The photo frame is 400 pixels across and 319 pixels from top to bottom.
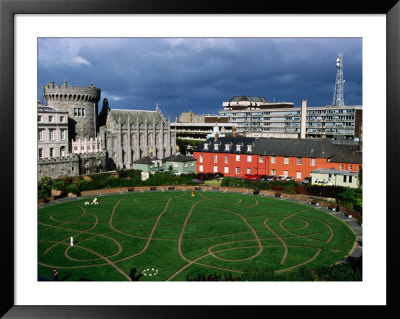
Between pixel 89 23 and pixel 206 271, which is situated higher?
pixel 89 23

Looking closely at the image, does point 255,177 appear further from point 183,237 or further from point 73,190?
point 73,190

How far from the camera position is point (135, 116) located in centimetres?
5628

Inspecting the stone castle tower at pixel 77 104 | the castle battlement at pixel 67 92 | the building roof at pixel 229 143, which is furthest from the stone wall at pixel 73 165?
the building roof at pixel 229 143

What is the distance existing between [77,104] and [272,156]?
26.8 m

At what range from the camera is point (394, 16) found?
8.41 metres

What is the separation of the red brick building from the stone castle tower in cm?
1625

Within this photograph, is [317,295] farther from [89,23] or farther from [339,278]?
[89,23]

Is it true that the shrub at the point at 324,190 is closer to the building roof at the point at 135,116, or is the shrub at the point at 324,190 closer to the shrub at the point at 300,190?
the shrub at the point at 300,190

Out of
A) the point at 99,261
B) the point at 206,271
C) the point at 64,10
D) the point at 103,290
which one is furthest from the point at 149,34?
the point at 99,261

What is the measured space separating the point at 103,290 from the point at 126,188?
28537 mm

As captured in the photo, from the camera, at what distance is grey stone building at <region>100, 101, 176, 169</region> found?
49500 millimetres

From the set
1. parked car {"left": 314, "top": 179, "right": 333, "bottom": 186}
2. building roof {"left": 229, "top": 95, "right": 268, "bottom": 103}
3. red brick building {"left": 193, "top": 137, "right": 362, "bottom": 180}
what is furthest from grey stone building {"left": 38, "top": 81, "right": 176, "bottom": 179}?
building roof {"left": 229, "top": 95, "right": 268, "bottom": 103}

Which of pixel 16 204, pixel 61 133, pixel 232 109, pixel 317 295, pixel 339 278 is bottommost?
pixel 339 278

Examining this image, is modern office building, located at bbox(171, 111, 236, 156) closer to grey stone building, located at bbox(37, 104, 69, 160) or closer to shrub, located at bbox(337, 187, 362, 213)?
grey stone building, located at bbox(37, 104, 69, 160)
